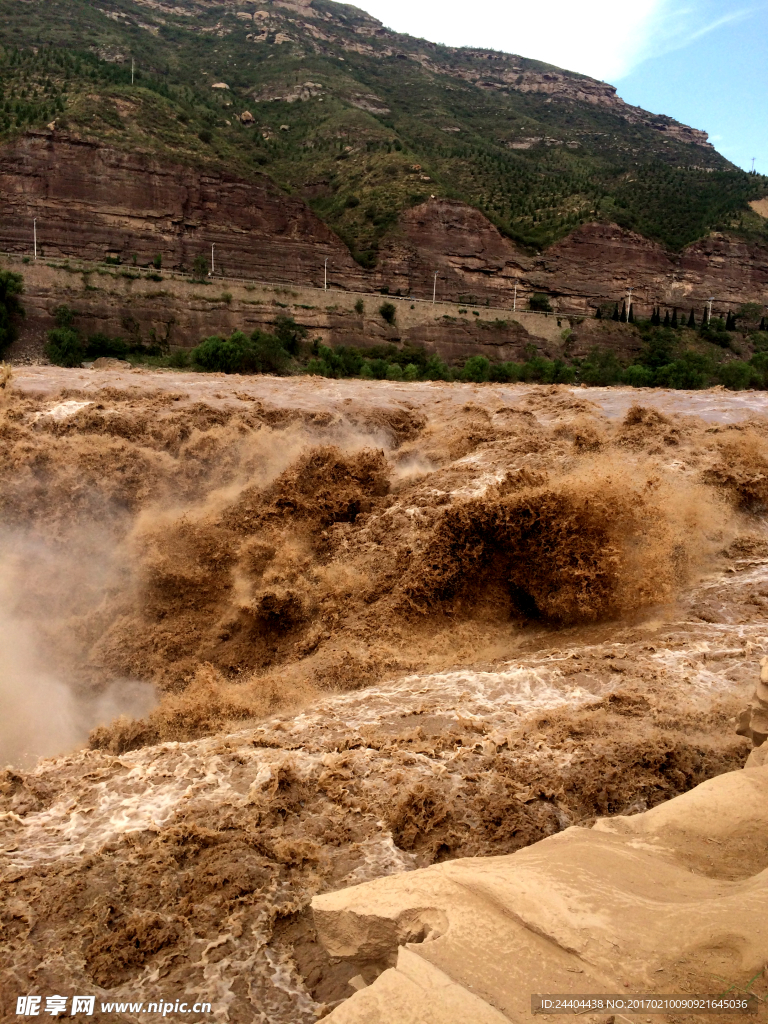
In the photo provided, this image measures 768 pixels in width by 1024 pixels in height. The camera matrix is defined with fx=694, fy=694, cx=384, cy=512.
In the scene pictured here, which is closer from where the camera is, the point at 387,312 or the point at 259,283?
the point at 259,283

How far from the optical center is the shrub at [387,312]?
1940 inches

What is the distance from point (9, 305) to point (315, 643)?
37.5 metres

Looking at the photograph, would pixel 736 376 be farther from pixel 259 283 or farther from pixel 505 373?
pixel 259 283

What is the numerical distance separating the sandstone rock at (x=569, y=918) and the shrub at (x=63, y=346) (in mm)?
38829

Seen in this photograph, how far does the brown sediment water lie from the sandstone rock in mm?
508

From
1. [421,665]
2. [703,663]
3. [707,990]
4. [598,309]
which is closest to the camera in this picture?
[707,990]

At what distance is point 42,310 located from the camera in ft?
130

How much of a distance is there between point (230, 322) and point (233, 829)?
142 feet

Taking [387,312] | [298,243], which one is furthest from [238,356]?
[298,243]

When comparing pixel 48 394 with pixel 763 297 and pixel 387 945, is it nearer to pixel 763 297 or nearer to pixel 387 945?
pixel 387 945

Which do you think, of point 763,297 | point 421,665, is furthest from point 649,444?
point 763,297

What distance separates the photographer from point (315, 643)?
9.02 meters

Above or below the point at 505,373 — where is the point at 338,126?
above

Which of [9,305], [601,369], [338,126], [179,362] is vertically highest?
[338,126]
